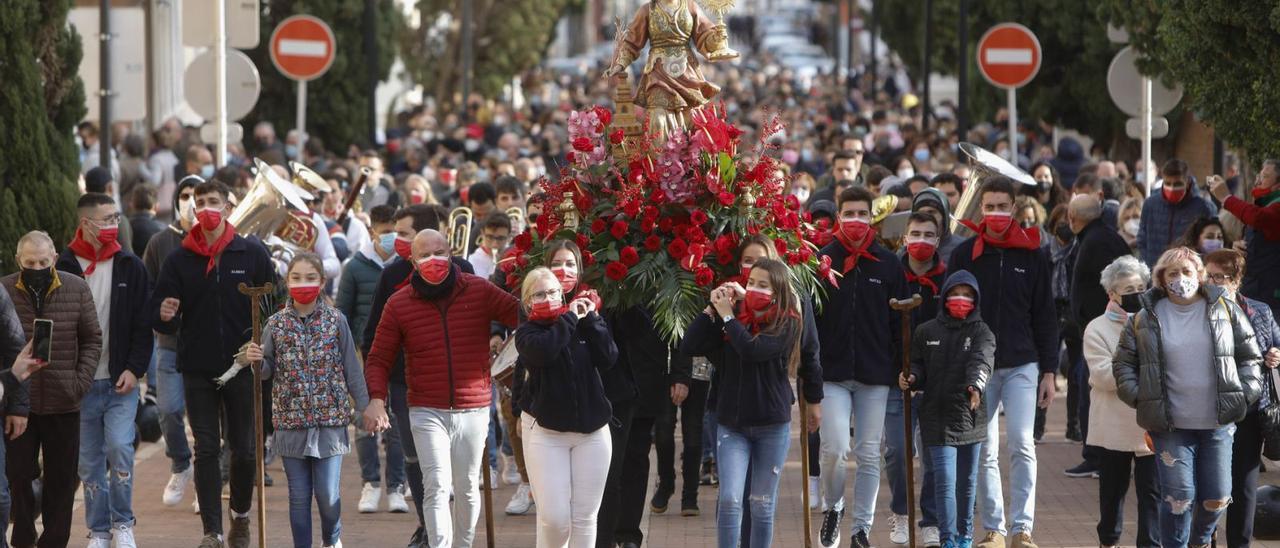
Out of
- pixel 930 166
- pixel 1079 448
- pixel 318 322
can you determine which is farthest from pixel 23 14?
pixel 930 166

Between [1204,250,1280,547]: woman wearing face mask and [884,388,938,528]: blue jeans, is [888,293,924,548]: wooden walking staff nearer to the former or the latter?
[884,388,938,528]: blue jeans

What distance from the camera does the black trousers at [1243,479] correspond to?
1012 cm

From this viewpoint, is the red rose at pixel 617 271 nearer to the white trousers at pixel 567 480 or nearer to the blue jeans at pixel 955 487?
the white trousers at pixel 567 480

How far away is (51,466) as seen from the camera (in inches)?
413

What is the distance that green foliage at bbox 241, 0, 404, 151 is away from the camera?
29109 millimetres

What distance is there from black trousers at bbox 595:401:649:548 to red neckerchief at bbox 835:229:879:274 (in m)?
1.40

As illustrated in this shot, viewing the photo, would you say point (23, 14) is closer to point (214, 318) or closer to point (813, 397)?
point (214, 318)

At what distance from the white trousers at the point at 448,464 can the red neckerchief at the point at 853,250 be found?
2.05 metres

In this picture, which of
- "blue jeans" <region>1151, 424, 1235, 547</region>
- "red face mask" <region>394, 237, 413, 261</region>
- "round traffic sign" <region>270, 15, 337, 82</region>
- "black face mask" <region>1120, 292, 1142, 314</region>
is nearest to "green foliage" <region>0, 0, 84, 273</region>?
"red face mask" <region>394, 237, 413, 261</region>

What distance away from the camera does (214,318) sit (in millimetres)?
10852

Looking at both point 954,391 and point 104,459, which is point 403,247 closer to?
point 104,459

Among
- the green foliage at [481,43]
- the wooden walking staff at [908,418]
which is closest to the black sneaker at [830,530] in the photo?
the wooden walking staff at [908,418]

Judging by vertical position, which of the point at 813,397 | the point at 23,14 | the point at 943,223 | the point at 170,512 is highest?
the point at 23,14

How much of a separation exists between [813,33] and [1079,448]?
79155 millimetres
